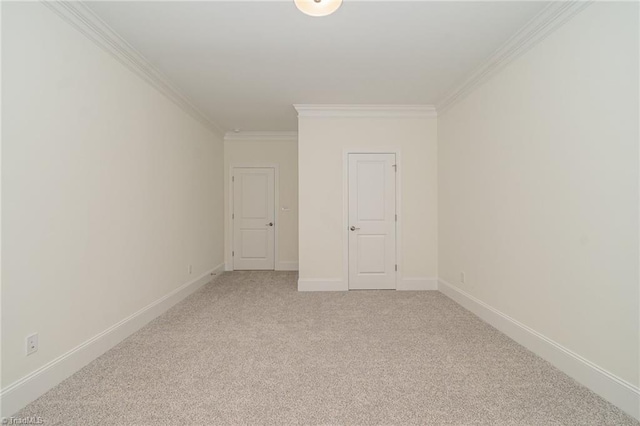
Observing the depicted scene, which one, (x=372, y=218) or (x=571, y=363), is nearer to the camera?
(x=571, y=363)

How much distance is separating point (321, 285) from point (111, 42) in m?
3.69

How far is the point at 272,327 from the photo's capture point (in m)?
3.28

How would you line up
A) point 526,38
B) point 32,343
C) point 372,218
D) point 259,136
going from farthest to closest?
point 259,136 → point 372,218 → point 526,38 → point 32,343

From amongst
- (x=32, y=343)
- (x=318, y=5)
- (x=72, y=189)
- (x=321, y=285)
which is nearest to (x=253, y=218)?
(x=321, y=285)

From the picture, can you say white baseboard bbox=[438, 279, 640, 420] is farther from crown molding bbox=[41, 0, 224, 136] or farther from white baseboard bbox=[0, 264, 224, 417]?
crown molding bbox=[41, 0, 224, 136]

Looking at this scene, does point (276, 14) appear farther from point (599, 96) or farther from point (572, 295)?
point (572, 295)

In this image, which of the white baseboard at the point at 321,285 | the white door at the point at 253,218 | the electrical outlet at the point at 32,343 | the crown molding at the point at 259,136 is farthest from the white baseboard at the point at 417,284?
the electrical outlet at the point at 32,343

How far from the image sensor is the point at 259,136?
21.1 feet

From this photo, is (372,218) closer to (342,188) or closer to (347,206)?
(347,206)

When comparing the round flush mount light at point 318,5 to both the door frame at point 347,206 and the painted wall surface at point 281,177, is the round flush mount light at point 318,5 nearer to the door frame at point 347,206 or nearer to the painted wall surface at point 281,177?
the door frame at point 347,206

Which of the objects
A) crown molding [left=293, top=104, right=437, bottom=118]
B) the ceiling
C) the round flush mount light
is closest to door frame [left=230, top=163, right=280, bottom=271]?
crown molding [left=293, top=104, right=437, bottom=118]

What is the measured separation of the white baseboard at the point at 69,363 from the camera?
188cm

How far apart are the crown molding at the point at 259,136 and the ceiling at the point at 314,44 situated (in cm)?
209

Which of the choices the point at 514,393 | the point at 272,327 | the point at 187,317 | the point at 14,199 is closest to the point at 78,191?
the point at 14,199
